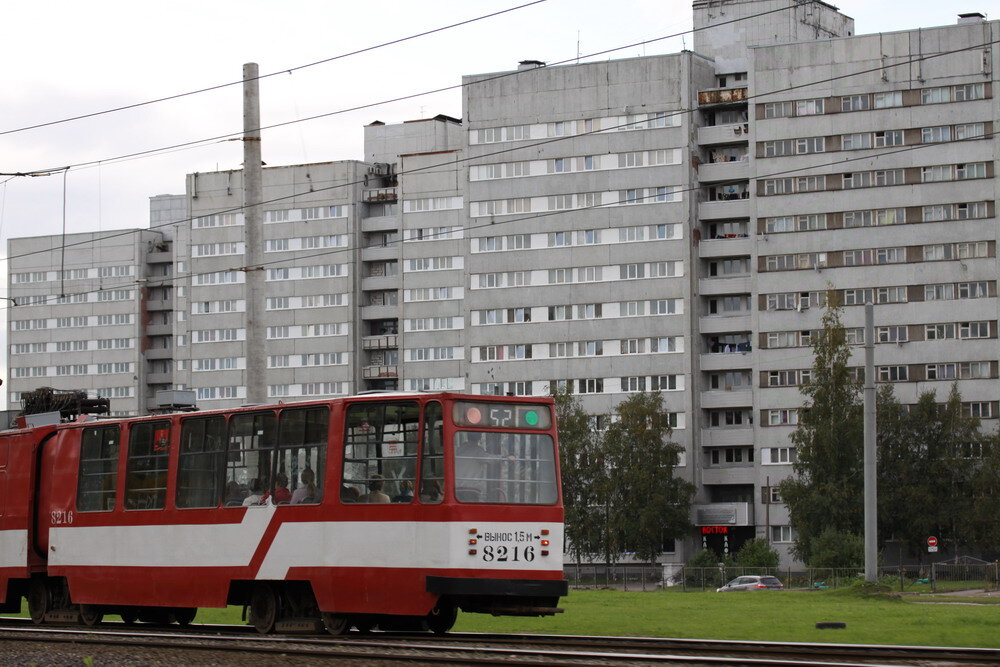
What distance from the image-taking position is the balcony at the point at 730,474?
116375mm

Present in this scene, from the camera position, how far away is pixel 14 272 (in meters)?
166

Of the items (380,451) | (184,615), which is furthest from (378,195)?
(380,451)

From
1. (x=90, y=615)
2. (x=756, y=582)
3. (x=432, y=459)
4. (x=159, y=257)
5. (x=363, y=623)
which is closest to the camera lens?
(x=432, y=459)

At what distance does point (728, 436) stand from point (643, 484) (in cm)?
1186

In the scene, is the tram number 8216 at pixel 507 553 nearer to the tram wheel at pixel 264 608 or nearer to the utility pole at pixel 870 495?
the tram wheel at pixel 264 608

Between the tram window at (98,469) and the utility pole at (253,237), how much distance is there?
19.1 feet

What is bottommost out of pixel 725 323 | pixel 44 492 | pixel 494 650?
pixel 494 650

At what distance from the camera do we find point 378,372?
5389 inches

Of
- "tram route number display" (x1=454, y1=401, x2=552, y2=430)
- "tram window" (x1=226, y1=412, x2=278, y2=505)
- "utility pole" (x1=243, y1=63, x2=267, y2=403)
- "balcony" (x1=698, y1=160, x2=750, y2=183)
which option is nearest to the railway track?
"tram window" (x1=226, y1=412, x2=278, y2=505)

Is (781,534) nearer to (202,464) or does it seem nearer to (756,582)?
(756,582)

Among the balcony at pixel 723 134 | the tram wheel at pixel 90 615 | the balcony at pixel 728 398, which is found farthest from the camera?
the balcony at pixel 723 134

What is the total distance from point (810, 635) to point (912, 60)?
307ft

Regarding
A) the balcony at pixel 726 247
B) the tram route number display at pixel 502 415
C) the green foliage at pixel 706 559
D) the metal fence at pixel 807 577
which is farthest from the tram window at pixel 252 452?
the balcony at pixel 726 247

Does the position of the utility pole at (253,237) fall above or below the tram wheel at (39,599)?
above
